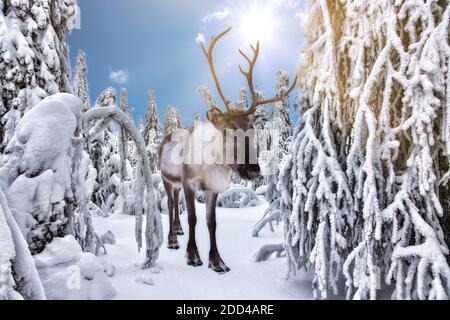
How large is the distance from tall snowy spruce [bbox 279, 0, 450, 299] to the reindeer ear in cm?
159

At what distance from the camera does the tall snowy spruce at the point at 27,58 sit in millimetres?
4465

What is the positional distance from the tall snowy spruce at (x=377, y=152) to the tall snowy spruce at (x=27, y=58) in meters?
3.54

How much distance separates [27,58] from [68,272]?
10.0ft

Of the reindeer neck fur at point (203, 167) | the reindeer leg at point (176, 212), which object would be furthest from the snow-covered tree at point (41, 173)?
the reindeer leg at point (176, 212)

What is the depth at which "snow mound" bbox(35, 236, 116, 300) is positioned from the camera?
9.72ft

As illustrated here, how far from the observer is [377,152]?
10.7 ft

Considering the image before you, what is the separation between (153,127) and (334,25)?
1112 inches

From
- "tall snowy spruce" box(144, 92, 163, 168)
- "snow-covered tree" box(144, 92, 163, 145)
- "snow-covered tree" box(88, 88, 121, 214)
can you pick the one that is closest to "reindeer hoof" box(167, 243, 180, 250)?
"snow-covered tree" box(88, 88, 121, 214)

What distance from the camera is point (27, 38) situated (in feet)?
15.2

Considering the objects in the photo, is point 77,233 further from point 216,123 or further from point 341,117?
point 341,117

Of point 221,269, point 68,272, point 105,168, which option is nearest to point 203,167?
point 221,269

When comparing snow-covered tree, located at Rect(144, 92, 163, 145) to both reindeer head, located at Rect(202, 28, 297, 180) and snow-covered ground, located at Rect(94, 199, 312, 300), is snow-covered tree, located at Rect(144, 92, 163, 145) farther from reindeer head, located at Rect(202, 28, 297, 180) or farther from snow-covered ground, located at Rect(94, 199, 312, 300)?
reindeer head, located at Rect(202, 28, 297, 180)

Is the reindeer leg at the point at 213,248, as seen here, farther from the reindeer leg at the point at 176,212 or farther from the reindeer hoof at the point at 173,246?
the reindeer leg at the point at 176,212

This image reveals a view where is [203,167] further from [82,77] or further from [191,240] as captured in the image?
[82,77]
